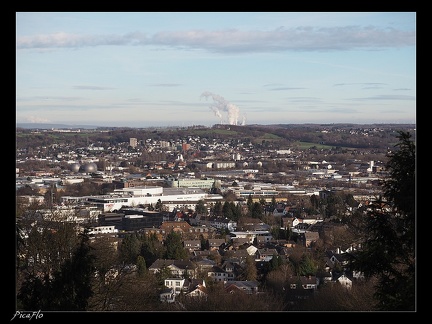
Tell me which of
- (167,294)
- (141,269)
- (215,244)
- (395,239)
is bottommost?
(215,244)

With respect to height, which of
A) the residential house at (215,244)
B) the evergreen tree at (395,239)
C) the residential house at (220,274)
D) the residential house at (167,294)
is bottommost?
the residential house at (215,244)

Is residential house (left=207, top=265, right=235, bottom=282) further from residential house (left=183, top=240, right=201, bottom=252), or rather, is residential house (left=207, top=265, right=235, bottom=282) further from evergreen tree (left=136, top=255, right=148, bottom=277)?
residential house (left=183, top=240, right=201, bottom=252)

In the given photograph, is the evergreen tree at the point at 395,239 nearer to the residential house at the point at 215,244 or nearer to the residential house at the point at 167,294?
the residential house at the point at 167,294

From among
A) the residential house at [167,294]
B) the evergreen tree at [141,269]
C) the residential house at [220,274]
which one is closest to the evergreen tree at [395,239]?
the evergreen tree at [141,269]

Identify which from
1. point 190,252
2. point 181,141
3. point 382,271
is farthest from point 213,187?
point 382,271

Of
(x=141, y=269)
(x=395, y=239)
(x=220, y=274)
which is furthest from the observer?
(x=220, y=274)

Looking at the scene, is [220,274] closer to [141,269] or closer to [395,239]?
[141,269]

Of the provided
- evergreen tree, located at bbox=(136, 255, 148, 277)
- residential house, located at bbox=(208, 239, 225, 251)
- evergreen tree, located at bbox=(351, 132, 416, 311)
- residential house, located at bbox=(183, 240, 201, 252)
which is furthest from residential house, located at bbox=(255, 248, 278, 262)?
evergreen tree, located at bbox=(351, 132, 416, 311)

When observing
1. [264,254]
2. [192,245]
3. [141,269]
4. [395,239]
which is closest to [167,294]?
[141,269]

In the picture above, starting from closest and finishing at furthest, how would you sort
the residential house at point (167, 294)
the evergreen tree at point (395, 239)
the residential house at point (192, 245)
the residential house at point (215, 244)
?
1. the evergreen tree at point (395, 239)
2. the residential house at point (167, 294)
3. the residential house at point (192, 245)
4. the residential house at point (215, 244)

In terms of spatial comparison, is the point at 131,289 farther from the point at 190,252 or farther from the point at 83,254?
the point at 190,252

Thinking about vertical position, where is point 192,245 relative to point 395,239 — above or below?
below
